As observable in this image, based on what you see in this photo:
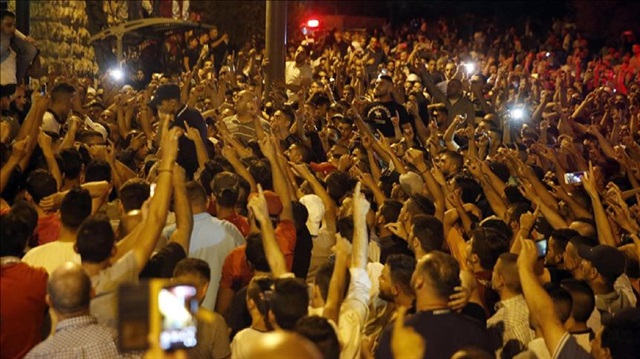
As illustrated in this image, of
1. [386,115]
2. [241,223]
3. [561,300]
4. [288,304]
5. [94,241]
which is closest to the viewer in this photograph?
[288,304]

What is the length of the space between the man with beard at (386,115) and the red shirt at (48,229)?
6154 millimetres

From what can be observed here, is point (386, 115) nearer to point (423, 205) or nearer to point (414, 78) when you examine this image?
point (414, 78)

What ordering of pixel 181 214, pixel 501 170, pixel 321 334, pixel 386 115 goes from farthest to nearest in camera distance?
1. pixel 386 115
2. pixel 501 170
3. pixel 181 214
4. pixel 321 334

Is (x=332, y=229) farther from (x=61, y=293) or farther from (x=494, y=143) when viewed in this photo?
(x=494, y=143)

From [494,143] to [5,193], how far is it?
570 cm

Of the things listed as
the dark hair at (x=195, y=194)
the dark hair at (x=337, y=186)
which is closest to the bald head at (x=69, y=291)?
the dark hair at (x=195, y=194)

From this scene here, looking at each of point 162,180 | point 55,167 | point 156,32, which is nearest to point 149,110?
point 55,167

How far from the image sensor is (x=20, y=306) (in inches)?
186

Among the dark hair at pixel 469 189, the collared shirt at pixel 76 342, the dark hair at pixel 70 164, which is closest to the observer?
the collared shirt at pixel 76 342

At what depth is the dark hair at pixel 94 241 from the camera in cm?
488

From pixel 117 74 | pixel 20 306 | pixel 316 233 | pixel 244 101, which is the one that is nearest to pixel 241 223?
pixel 316 233

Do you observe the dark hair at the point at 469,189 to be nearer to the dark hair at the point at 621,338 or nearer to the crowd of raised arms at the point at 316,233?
the crowd of raised arms at the point at 316,233

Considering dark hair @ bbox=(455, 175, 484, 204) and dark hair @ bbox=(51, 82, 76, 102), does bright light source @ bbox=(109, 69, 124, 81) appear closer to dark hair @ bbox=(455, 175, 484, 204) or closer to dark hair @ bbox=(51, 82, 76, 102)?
dark hair @ bbox=(51, 82, 76, 102)

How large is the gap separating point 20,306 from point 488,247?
258 centimetres
